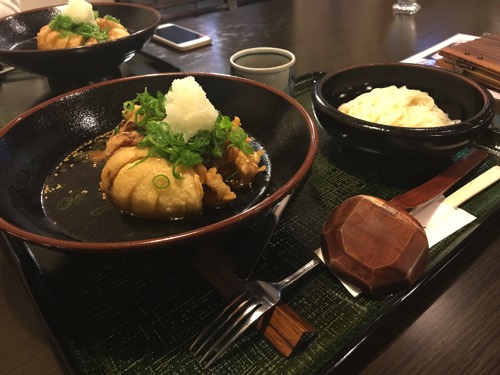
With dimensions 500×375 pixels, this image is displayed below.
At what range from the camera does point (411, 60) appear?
231 centimetres

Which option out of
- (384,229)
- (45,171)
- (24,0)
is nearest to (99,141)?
(45,171)

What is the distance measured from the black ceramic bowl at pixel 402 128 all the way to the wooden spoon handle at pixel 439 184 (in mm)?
62

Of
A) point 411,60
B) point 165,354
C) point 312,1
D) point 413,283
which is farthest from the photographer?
point 312,1

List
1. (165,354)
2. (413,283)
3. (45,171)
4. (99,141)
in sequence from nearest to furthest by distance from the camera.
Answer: (165,354)
(413,283)
(45,171)
(99,141)

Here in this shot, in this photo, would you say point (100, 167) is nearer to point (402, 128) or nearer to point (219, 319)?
point (219, 319)

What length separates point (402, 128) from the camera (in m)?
1.23

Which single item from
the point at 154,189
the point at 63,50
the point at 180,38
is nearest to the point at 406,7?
the point at 180,38

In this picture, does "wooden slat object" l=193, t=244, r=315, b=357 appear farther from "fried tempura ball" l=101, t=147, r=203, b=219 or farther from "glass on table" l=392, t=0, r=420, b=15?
"glass on table" l=392, t=0, r=420, b=15

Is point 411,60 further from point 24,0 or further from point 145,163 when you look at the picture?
point 24,0

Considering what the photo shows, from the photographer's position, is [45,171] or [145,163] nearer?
[145,163]

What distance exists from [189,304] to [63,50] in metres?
1.29

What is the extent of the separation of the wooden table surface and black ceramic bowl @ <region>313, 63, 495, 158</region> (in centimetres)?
33

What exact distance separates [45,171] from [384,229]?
40.1 inches

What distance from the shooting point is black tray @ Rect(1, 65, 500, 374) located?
2.75 feet
